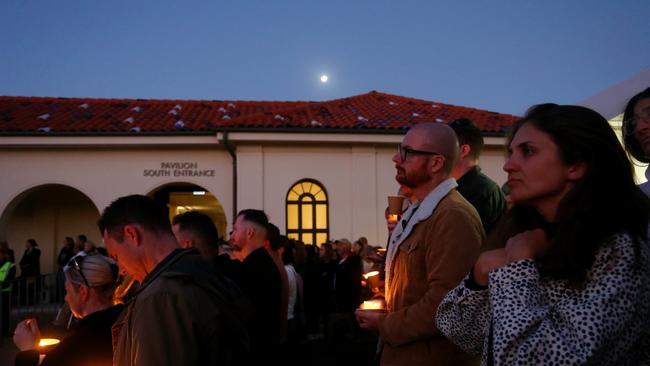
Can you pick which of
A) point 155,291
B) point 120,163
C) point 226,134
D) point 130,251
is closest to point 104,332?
point 130,251

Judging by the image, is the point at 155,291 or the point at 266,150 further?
the point at 266,150

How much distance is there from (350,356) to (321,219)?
8086mm

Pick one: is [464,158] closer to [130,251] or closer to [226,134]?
[130,251]

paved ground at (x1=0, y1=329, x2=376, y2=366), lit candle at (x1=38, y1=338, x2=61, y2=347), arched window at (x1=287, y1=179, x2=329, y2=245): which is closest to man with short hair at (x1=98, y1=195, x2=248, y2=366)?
lit candle at (x1=38, y1=338, x2=61, y2=347)

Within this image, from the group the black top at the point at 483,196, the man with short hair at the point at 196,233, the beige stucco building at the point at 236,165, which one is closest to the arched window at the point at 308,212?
the beige stucco building at the point at 236,165

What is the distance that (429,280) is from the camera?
9.11ft

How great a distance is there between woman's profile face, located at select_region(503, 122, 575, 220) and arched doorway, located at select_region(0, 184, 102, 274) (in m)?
20.4

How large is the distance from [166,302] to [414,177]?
1592mm

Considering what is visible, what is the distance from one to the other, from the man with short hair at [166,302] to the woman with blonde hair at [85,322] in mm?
343

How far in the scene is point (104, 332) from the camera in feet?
9.29

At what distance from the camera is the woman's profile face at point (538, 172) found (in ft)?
5.67

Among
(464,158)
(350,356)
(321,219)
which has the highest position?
(464,158)

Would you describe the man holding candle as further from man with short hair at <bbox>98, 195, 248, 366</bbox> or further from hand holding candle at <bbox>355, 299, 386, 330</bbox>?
man with short hair at <bbox>98, 195, 248, 366</bbox>

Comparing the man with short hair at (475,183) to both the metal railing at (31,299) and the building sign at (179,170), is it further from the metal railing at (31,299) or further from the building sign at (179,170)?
the building sign at (179,170)
